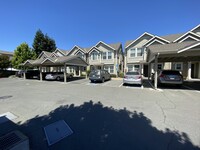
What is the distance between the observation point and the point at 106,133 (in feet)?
10.3

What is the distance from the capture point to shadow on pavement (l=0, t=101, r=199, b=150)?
8.68 ft

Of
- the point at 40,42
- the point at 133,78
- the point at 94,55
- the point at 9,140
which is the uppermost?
the point at 40,42

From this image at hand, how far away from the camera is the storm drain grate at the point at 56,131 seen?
2943 mm

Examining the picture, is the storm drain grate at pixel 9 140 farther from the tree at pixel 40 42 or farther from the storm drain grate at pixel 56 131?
the tree at pixel 40 42

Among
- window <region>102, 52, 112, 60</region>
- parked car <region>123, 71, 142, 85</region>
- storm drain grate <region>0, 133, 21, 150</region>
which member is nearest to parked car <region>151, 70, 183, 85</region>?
parked car <region>123, 71, 142, 85</region>

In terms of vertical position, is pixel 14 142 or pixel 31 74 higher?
pixel 31 74

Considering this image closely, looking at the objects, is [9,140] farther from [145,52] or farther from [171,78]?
[145,52]

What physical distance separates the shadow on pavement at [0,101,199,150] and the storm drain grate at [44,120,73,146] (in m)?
0.12

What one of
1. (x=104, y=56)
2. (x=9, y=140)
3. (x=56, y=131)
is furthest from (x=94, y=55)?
(x=9, y=140)

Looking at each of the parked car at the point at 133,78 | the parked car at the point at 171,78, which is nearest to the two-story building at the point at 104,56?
the parked car at the point at 133,78

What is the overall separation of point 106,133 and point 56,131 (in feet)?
5.07

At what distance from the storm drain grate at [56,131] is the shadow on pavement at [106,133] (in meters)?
0.12

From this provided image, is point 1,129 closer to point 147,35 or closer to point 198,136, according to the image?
point 198,136

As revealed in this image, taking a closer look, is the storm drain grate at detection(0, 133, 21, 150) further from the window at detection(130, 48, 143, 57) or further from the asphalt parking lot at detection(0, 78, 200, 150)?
the window at detection(130, 48, 143, 57)
